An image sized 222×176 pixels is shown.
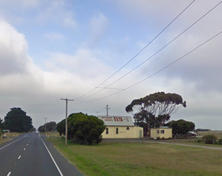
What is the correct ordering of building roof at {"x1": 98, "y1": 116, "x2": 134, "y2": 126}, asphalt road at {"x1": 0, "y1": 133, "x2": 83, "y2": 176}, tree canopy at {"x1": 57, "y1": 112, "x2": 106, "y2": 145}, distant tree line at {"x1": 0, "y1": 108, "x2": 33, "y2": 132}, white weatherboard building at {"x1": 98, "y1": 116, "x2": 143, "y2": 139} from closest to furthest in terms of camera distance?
1. asphalt road at {"x1": 0, "y1": 133, "x2": 83, "y2": 176}
2. tree canopy at {"x1": 57, "y1": 112, "x2": 106, "y2": 145}
3. white weatherboard building at {"x1": 98, "y1": 116, "x2": 143, "y2": 139}
4. building roof at {"x1": 98, "y1": 116, "x2": 134, "y2": 126}
5. distant tree line at {"x1": 0, "y1": 108, "x2": 33, "y2": 132}

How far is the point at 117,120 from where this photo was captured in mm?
77875

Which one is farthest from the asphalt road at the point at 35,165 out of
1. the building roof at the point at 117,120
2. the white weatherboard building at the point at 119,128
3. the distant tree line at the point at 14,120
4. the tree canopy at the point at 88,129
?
the distant tree line at the point at 14,120

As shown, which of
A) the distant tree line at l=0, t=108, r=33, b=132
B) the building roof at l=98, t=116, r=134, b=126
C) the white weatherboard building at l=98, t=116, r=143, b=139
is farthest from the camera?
the distant tree line at l=0, t=108, r=33, b=132

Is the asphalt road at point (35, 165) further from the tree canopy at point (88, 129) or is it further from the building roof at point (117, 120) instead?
the building roof at point (117, 120)

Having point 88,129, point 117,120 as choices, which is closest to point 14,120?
point 117,120

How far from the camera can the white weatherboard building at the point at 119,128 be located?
75.4m

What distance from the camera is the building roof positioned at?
251ft

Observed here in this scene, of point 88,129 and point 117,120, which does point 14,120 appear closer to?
point 117,120

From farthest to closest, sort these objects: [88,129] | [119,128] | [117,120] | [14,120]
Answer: [14,120] < [117,120] < [119,128] < [88,129]

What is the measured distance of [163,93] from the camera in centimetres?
7944

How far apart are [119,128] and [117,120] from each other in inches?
97.4

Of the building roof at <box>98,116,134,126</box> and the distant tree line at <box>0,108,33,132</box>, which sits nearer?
the building roof at <box>98,116,134,126</box>

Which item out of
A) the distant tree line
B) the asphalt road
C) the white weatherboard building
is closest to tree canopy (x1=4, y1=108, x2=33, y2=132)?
the distant tree line

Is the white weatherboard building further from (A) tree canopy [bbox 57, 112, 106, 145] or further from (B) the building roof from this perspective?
(A) tree canopy [bbox 57, 112, 106, 145]
